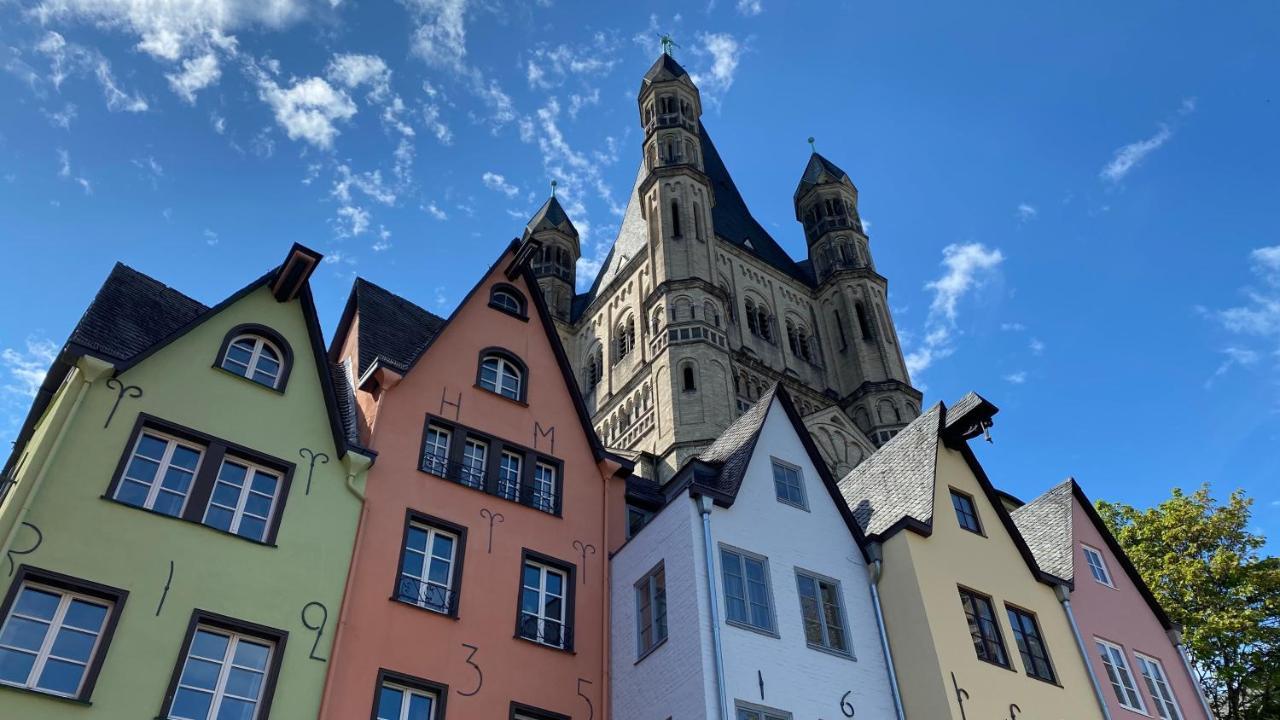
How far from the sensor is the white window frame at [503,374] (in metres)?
17.8

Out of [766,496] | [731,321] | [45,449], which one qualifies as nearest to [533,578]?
[766,496]

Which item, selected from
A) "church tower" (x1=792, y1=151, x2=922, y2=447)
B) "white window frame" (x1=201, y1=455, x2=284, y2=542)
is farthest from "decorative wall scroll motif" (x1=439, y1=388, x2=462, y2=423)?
"church tower" (x1=792, y1=151, x2=922, y2=447)

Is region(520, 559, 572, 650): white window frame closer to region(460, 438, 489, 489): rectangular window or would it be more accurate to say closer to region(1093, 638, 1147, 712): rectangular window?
region(460, 438, 489, 489): rectangular window

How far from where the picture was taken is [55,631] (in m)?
11.0

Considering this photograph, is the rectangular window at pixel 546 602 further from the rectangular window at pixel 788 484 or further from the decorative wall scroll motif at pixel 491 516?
the rectangular window at pixel 788 484

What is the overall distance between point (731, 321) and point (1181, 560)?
33.1 metres

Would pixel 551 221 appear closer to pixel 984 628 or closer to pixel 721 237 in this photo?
pixel 721 237

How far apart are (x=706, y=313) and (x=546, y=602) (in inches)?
1460

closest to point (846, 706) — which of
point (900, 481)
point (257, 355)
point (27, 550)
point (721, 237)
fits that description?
point (900, 481)

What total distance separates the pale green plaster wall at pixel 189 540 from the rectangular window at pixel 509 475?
2675 mm

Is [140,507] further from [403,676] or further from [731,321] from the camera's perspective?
[731,321]

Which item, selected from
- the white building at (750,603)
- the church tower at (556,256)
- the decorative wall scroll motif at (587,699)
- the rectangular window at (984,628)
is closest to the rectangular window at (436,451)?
the white building at (750,603)

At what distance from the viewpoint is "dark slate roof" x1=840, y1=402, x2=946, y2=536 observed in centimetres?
1828

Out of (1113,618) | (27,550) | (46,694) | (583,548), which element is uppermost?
(1113,618)
